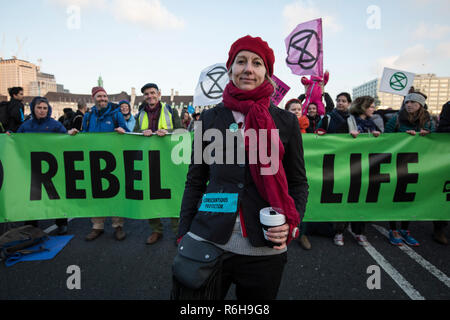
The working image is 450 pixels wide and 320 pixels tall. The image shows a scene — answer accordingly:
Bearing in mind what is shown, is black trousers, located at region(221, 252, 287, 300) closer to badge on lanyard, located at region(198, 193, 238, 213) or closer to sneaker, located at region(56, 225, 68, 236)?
badge on lanyard, located at region(198, 193, 238, 213)

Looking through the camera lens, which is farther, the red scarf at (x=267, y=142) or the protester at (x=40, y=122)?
the protester at (x=40, y=122)

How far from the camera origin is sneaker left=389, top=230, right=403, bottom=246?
4004mm

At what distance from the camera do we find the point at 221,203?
130cm

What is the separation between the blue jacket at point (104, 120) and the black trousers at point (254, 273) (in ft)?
12.3

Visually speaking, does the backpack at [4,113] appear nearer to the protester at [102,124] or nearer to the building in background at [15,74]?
the protester at [102,124]

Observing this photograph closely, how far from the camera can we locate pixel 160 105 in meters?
4.49

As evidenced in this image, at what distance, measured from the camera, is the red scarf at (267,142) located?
125 cm

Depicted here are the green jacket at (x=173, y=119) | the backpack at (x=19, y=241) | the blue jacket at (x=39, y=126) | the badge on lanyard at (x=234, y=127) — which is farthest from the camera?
the green jacket at (x=173, y=119)

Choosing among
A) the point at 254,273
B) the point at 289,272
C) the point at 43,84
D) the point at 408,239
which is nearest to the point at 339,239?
the point at 408,239

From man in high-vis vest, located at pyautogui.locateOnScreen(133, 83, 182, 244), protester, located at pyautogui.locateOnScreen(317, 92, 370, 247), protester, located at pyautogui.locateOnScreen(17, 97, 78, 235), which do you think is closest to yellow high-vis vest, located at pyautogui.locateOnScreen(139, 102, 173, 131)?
man in high-vis vest, located at pyautogui.locateOnScreen(133, 83, 182, 244)

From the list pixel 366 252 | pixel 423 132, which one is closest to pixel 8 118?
pixel 366 252

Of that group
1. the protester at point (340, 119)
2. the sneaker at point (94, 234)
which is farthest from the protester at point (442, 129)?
the sneaker at point (94, 234)

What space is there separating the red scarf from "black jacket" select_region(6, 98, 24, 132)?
704 cm
